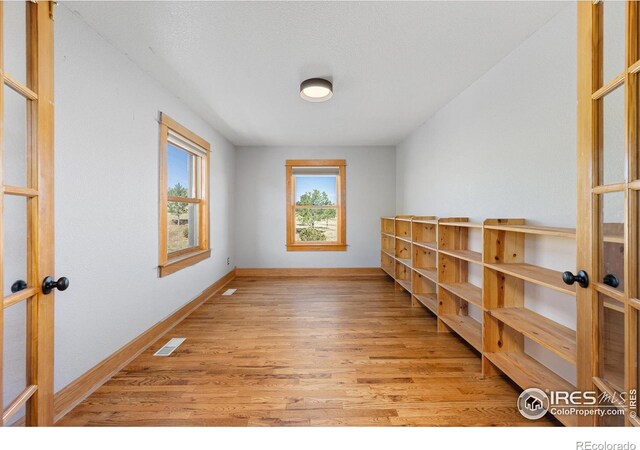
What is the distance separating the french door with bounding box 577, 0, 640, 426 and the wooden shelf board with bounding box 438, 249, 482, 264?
106 centimetres

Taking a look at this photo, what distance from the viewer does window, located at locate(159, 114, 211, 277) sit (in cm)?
276

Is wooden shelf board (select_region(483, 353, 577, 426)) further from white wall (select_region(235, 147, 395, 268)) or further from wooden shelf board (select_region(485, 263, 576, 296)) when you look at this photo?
white wall (select_region(235, 147, 395, 268))

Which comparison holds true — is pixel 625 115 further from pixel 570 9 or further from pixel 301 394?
pixel 301 394

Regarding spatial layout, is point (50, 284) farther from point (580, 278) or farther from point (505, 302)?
point (505, 302)

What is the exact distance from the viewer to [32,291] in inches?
41.2

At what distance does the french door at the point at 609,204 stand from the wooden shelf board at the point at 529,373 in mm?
410

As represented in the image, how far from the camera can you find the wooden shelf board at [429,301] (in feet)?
9.69

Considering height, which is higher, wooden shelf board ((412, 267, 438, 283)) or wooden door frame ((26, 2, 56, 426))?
wooden door frame ((26, 2, 56, 426))

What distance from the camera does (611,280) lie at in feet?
3.46

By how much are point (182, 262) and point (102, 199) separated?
1.29 metres

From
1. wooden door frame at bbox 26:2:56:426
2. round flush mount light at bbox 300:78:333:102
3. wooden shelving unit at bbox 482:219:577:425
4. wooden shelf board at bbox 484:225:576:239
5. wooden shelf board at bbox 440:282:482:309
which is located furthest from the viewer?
Result: round flush mount light at bbox 300:78:333:102

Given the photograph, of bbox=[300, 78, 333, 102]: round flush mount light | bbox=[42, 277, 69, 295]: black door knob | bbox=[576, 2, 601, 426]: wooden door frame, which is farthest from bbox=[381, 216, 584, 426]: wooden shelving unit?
bbox=[42, 277, 69, 295]: black door knob

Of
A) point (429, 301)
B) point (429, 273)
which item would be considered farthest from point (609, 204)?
point (429, 301)
